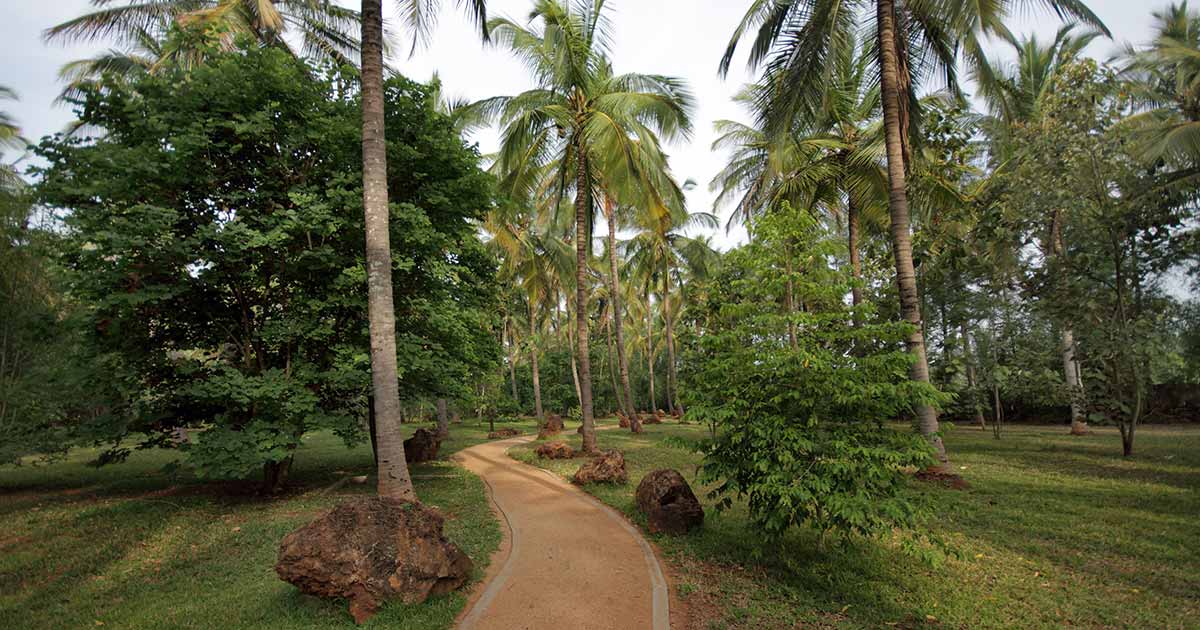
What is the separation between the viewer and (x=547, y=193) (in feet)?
52.0

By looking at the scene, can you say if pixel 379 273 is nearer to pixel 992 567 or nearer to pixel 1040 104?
pixel 992 567

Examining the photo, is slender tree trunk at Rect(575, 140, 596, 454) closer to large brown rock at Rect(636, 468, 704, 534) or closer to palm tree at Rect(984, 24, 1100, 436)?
large brown rock at Rect(636, 468, 704, 534)

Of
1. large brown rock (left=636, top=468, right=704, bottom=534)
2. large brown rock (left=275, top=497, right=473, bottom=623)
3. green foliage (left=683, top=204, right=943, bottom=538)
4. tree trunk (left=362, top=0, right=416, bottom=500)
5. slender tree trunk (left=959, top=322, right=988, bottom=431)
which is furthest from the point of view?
slender tree trunk (left=959, top=322, right=988, bottom=431)

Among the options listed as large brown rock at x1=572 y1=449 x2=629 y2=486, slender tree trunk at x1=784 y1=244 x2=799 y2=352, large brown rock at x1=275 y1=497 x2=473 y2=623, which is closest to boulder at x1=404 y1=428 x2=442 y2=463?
large brown rock at x1=572 y1=449 x2=629 y2=486

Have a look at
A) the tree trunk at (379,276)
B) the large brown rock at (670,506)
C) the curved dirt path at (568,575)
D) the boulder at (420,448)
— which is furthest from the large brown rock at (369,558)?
the boulder at (420,448)

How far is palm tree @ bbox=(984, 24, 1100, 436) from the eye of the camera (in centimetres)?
963

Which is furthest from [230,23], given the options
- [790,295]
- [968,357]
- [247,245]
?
[968,357]

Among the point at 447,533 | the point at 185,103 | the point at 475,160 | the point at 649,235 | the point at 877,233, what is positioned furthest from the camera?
the point at 649,235

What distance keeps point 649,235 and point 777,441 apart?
64.2ft

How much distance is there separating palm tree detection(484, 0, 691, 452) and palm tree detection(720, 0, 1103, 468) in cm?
275

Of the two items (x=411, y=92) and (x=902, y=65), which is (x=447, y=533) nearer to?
(x=411, y=92)

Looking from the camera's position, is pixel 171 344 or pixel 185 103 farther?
pixel 171 344

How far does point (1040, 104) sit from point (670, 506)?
12435 mm

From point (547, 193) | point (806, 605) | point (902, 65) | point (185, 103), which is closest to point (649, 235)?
point (547, 193)
